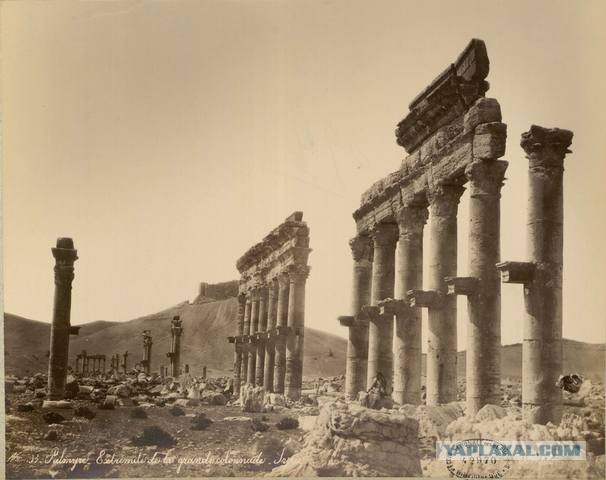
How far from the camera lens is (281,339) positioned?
30.5 metres

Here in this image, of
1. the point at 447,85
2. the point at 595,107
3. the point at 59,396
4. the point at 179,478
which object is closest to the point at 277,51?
the point at 447,85

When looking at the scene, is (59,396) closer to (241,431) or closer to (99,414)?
(99,414)

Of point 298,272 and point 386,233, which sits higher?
point 386,233

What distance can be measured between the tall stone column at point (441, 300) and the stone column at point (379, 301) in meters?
2.64

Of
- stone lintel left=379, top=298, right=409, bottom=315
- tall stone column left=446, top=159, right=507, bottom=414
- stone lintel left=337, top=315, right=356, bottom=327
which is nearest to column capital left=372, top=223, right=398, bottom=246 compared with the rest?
stone lintel left=379, top=298, right=409, bottom=315

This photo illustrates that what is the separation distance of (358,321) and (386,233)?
3.12 m

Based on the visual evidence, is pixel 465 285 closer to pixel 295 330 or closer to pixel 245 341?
pixel 295 330

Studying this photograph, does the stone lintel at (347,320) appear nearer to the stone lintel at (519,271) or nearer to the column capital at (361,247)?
the column capital at (361,247)

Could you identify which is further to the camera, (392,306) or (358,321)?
(358,321)

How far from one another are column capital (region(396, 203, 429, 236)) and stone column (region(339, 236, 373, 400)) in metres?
3.87

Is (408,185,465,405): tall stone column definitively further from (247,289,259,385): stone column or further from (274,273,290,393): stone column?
(247,289,259,385): stone column

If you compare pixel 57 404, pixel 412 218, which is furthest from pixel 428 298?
pixel 57 404

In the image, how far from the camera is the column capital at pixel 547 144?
44.3ft

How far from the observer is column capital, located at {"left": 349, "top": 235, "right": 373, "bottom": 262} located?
907 inches
